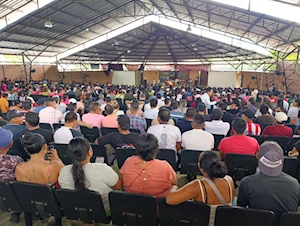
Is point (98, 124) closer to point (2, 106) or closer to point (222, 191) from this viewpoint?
point (222, 191)

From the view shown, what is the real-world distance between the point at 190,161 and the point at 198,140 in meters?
0.34

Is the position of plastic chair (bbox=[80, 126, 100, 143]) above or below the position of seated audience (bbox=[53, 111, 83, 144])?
below

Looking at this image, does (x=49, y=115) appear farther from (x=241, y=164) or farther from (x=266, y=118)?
(x=266, y=118)

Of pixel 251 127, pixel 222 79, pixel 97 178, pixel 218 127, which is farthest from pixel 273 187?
pixel 222 79

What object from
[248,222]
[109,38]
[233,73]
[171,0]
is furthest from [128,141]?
[233,73]

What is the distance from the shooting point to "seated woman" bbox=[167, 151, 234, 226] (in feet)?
5.34

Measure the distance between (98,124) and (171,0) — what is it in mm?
9879

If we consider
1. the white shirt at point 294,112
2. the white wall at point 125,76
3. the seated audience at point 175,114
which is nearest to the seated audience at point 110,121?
the seated audience at point 175,114

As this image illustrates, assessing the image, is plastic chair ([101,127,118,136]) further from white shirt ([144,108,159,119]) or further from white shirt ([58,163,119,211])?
white shirt ([58,163,119,211])

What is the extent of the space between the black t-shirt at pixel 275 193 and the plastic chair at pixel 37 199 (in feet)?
5.77

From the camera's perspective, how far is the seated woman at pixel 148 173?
1.93 meters

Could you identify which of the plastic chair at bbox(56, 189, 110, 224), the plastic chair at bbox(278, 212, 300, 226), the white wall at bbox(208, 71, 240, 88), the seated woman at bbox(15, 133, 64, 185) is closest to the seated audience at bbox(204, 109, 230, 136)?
the plastic chair at bbox(278, 212, 300, 226)

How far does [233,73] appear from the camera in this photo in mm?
22781

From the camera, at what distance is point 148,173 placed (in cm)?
193
